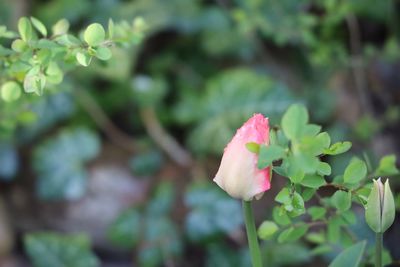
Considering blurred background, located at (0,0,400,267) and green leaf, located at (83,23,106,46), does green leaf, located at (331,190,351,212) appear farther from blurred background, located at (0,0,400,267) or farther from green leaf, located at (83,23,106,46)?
blurred background, located at (0,0,400,267)

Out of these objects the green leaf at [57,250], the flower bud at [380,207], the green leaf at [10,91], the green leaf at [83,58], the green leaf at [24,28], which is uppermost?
the green leaf at [24,28]

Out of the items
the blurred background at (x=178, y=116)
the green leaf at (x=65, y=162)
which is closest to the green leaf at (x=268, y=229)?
the blurred background at (x=178, y=116)

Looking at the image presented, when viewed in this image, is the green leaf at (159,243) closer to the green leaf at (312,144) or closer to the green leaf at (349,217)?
the green leaf at (349,217)

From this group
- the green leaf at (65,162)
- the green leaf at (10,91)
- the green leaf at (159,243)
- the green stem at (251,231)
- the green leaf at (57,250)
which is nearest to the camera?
Answer: the green stem at (251,231)

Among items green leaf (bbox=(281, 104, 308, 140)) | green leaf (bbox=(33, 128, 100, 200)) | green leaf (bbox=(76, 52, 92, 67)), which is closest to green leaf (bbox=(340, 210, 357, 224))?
green leaf (bbox=(281, 104, 308, 140))

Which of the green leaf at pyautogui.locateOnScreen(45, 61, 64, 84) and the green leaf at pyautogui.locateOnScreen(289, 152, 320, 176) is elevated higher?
the green leaf at pyautogui.locateOnScreen(45, 61, 64, 84)

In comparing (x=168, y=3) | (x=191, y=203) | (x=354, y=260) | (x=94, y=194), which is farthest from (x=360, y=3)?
(x=354, y=260)

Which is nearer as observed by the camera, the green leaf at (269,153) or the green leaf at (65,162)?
the green leaf at (269,153)
